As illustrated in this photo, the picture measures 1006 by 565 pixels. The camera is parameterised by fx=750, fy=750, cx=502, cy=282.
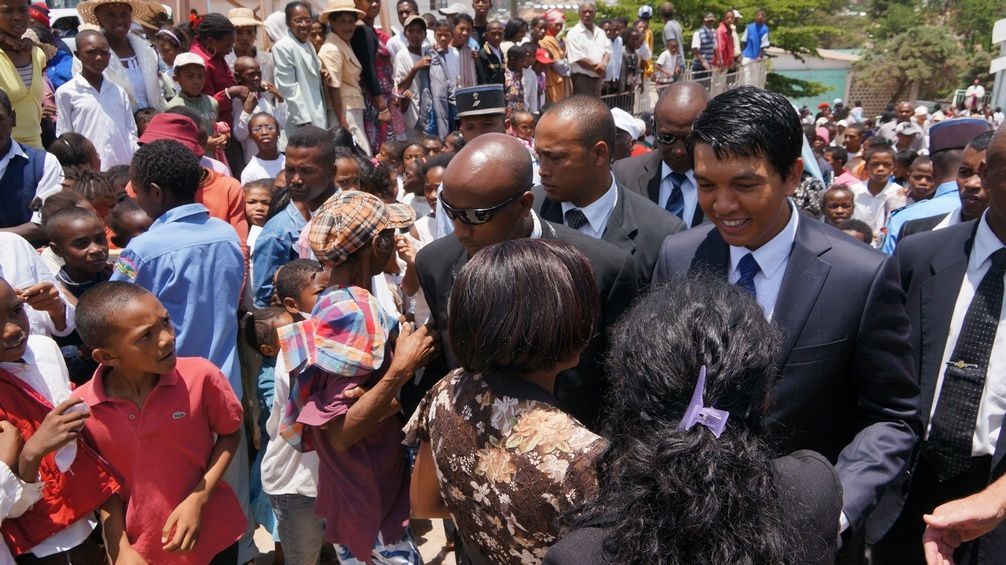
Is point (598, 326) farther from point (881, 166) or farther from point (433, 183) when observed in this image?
point (881, 166)

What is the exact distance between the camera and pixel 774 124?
6.91 feet

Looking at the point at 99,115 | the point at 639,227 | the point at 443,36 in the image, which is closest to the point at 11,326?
the point at 639,227

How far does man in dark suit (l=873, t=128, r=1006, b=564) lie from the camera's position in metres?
2.33

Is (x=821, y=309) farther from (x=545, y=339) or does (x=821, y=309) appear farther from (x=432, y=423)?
(x=432, y=423)

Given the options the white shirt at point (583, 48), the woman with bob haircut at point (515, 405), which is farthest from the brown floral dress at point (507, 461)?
the white shirt at point (583, 48)

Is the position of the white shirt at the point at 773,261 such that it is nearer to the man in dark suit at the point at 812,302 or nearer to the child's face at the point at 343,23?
the man in dark suit at the point at 812,302

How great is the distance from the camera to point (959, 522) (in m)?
1.88

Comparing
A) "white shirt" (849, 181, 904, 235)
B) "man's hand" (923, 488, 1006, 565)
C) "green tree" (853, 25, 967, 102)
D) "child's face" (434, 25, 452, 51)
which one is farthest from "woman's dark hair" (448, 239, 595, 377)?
"green tree" (853, 25, 967, 102)

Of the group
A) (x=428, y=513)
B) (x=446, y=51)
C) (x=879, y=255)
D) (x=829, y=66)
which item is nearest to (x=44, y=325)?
(x=428, y=513)

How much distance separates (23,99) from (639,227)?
4691 mm

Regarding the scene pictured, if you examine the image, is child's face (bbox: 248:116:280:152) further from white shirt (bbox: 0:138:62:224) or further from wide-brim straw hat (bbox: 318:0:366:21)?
wide-brim straw hat (bbox: 318:0:366:21)

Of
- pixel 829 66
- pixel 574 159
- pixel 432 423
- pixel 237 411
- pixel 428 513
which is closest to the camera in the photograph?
pixel 432 423

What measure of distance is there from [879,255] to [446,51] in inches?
310

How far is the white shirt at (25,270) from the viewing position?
3.18 metres
